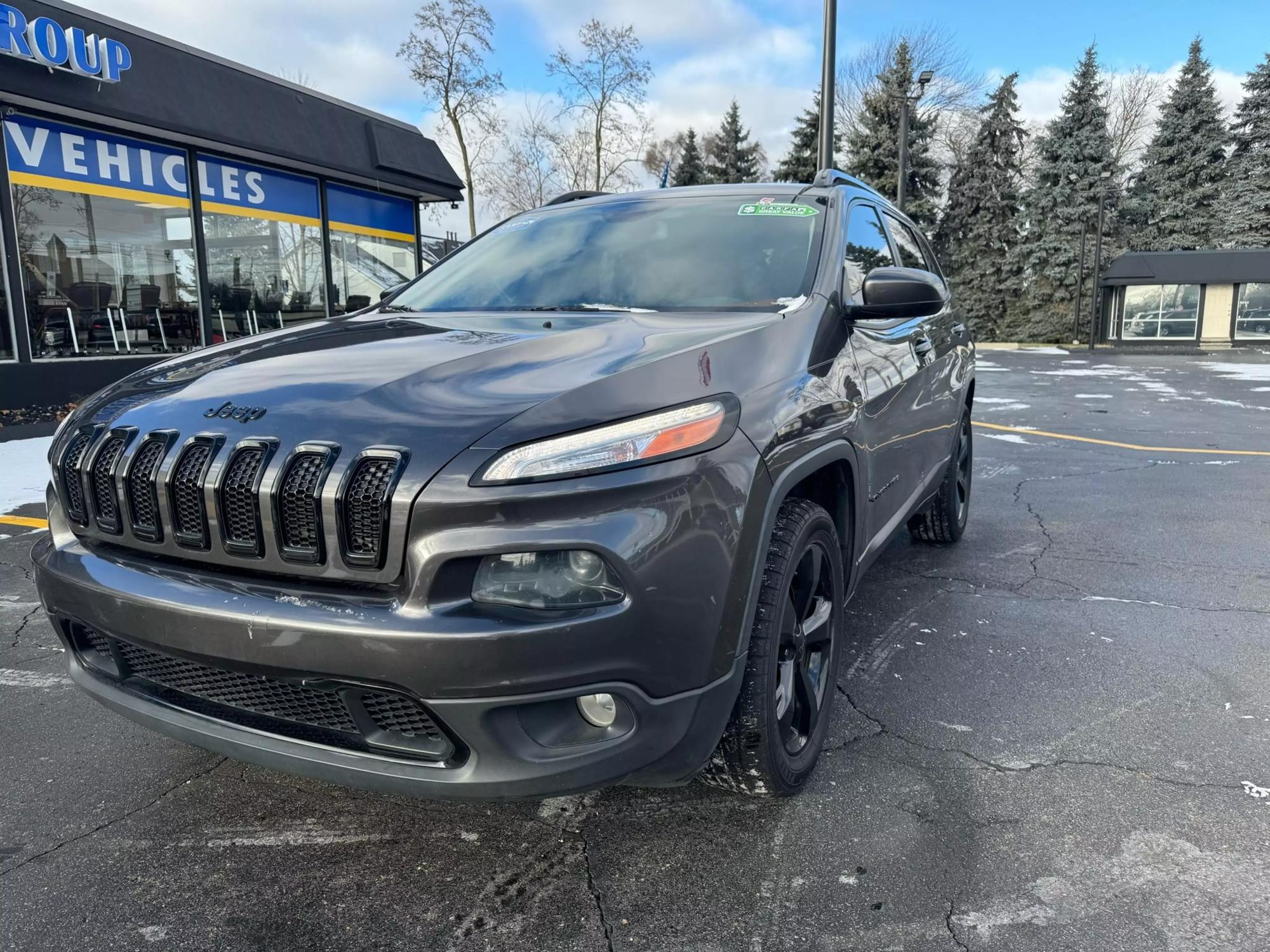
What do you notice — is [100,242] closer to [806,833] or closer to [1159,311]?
[806,833]

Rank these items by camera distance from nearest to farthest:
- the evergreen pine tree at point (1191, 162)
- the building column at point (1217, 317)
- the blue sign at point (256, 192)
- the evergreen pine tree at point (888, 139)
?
the blue sign at point (256, 192) < the building column at point (1217, 317) < the evergreen pine tree at point (888, 139) < the evergreen pine tree at point (1191, 162)

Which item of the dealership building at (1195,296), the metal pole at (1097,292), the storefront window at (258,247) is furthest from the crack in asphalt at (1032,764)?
the dealership building at (1195,296)

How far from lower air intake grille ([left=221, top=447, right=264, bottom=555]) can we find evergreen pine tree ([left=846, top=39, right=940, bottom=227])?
3712 cm

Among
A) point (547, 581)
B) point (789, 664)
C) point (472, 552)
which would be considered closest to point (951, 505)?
point (789, 664)

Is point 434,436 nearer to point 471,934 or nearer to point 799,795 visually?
point 471,934

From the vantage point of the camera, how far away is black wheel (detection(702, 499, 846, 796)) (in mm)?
2254

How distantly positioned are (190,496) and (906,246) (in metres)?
3.62

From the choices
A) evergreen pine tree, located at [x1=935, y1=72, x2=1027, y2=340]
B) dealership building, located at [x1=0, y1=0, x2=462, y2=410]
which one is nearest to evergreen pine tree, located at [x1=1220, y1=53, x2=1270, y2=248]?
evergreen pine tree, located at [x1=935, y1=72, x2=1027, y2=340]

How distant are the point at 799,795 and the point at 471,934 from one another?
1.02m

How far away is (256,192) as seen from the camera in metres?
12.7

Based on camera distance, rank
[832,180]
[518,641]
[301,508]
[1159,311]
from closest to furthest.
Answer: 1. [518,641]
2. [301,508]
3. [832,180]
4. [1159,311]

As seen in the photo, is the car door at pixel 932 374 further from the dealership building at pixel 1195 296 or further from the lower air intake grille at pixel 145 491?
the dealership building at pixel 1195 296

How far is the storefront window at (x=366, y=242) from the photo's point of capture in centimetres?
1447

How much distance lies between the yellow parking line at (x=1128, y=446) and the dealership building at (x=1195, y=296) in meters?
27.3
